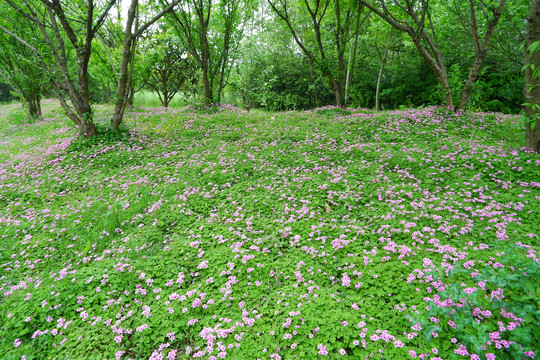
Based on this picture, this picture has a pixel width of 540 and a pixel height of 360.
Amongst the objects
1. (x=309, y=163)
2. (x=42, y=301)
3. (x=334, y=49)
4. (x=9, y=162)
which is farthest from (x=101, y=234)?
(x=334, y=49)

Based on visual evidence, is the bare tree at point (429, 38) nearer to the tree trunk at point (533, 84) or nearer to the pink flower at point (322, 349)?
the tree trunk at point (533, 84)

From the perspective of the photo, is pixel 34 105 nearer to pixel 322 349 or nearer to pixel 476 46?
pixel 322 349

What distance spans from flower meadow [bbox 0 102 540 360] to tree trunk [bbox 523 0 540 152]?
0.41 m

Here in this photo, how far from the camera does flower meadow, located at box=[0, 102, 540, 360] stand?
2.79 metres

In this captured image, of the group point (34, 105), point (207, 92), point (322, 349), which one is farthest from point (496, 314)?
point (34, 105)

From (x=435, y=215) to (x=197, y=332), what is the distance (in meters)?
4.25

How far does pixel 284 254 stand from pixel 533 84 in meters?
6.85

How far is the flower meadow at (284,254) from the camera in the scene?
2.79m

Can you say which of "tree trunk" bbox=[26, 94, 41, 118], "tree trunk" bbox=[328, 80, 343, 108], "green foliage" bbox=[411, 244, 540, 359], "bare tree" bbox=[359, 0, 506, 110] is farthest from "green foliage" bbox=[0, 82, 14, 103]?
"green foliage" bbox=[411, 244, 540, 359]

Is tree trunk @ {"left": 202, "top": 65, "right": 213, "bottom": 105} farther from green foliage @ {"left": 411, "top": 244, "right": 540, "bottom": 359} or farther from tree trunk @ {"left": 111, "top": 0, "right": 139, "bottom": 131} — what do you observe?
green foliage @ {"left": 411, "top": 244, "right": 540, "bottom": 359}

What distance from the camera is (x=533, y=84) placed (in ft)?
18.9

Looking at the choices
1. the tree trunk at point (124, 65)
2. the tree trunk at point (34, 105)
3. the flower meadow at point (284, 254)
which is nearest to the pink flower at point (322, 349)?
the flower meadow at point (284, 254)

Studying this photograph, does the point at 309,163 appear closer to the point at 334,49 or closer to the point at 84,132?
the point at 84,132

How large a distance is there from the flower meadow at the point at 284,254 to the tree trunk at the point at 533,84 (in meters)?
0.41
